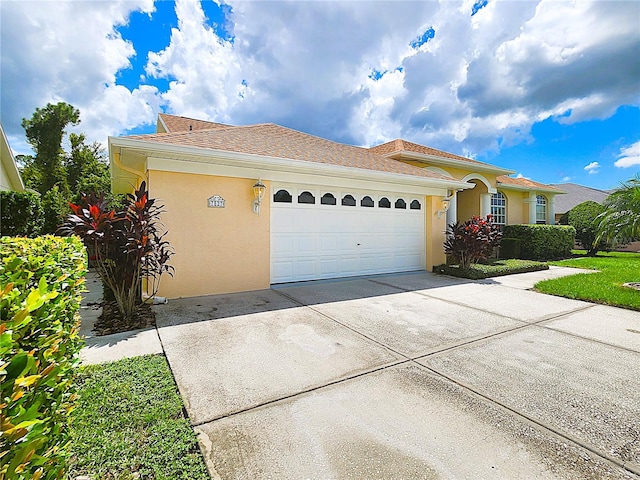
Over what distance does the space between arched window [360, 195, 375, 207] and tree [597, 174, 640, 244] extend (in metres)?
6.58

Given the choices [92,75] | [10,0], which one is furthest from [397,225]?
[92,75]

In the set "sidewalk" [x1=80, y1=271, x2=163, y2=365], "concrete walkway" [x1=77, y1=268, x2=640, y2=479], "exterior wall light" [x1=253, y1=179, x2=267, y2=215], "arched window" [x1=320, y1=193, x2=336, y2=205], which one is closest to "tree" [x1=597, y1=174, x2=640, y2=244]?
"concrete walkway" [x1=77, y1=268, x2=640, y2=479]

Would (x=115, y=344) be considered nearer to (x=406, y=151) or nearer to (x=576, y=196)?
(x=406, y=151)

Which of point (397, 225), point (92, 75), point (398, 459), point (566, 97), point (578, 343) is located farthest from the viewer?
point (566, 97)

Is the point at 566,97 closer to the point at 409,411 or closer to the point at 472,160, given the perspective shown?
the point at 472,160

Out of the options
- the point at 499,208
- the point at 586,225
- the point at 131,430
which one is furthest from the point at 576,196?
the point at 131,430

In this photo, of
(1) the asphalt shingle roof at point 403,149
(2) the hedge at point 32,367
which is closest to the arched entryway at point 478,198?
(1) the asphalt shingle roof at point 403,149

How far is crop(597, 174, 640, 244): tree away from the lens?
7.86m

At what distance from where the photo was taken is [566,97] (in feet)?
44.9

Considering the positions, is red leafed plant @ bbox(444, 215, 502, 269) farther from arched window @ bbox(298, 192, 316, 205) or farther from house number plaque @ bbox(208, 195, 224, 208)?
house number plaque @ bbox(208, 195, 224, 208)

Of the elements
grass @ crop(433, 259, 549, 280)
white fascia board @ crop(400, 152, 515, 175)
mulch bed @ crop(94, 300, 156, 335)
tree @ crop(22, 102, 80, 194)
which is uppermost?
tree @ crop(22, 102, 80, 194)

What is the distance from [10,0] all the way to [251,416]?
366 inches

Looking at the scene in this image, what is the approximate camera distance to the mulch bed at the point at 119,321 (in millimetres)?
4961

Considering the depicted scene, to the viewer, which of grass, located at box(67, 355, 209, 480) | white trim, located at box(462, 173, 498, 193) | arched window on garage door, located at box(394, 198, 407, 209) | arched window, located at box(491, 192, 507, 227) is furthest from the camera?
arched window, located at box(491, 192, 507, 227)
